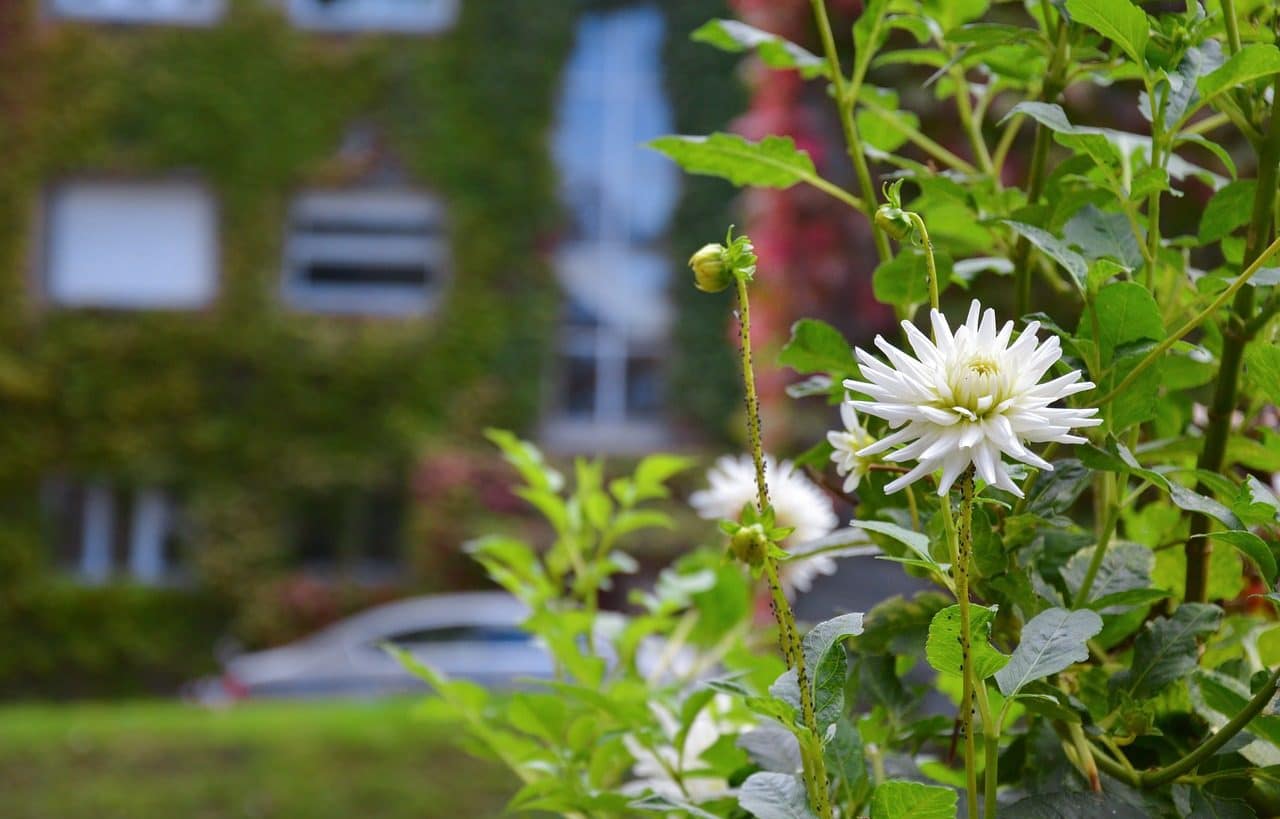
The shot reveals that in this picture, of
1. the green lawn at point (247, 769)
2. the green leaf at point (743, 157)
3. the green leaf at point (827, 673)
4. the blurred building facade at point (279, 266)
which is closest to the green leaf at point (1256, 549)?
the green leaf at point (827, 673)

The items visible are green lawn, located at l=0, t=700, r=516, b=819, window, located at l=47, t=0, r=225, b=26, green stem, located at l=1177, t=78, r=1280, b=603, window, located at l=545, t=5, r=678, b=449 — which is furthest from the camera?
window, located at l=545, t=5, r=678, b=449

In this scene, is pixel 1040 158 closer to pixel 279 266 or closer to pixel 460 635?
pixel 460 635

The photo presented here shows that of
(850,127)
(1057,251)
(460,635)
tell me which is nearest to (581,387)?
(460,635)

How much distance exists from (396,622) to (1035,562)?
8180 mm

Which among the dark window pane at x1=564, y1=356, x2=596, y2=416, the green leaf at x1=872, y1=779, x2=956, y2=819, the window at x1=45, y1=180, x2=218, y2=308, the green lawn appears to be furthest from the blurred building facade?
the green leaf at x1=872, y1=779, x2=956, y2=819

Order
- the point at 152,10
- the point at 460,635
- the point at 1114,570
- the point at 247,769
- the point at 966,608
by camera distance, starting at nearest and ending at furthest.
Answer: the point at 966,608, the point at 1114,570, the point at 247,769, the point at 460,635, the point at 152,10

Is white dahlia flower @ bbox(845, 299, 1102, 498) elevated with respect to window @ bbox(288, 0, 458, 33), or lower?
lower

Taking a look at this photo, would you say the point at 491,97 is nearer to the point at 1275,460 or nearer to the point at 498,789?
the point at 498,789

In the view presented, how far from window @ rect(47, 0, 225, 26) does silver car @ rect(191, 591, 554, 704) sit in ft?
16.2

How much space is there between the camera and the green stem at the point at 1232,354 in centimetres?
48

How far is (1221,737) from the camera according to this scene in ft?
1.35

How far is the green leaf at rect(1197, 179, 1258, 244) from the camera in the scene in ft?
1.65

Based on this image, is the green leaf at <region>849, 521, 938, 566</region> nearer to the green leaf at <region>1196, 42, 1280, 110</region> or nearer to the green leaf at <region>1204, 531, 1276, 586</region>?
the green leaf at <region>1204, 531, 1276, 586</region>

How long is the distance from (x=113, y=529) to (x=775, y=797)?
401 inches
